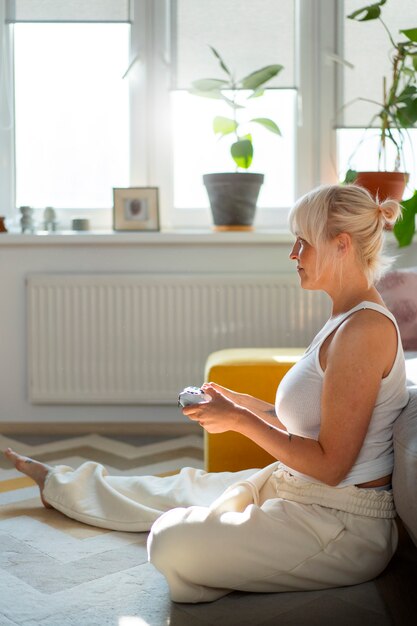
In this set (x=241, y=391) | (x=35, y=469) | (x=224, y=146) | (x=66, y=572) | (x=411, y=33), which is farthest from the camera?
(x=224, y=146)

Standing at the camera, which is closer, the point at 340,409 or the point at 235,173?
the point at 340,409

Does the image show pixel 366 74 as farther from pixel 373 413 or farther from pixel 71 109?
pixel 373 413

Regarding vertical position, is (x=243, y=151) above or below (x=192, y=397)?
Result: above

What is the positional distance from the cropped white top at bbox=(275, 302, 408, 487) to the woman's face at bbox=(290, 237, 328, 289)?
92 millimetres

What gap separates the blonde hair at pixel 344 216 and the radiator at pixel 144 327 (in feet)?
6.06

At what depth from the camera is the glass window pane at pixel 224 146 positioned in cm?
401

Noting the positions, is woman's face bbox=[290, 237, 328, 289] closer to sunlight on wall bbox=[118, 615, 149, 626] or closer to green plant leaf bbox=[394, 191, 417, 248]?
sunlight on wall bbox=[118, 615, 149, 626]

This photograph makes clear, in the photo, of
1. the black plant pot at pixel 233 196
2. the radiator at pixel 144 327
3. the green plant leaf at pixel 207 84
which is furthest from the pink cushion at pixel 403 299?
the green plant leaf at pixel 207 84

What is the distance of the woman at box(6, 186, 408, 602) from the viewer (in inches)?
71.4

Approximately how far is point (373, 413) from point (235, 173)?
6.64ft

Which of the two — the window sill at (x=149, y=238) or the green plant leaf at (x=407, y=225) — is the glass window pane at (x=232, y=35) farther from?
the green plant leaf at (x=407, y=225)

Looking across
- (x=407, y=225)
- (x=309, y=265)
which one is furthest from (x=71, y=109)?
(x=309, y=265)

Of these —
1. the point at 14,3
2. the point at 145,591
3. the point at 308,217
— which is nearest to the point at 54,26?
the point at 14,3

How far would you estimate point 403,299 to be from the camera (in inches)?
118
